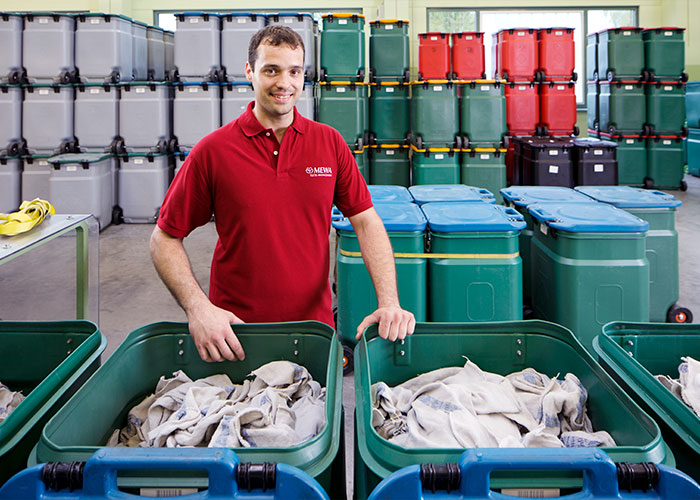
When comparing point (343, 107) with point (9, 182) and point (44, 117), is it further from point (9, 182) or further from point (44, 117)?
point (9, 182)

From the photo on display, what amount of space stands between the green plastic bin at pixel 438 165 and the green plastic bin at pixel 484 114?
0.22 metres

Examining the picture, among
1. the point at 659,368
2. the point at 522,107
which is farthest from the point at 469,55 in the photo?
the point at 659,368

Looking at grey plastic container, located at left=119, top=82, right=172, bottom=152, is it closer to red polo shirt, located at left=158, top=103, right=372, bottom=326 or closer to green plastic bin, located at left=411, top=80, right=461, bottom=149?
green plastic bin, located at left=411, top=80, right=461, bottom=149

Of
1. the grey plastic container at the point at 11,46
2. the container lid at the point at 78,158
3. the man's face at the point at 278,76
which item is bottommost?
the man's face at the point at 278,76

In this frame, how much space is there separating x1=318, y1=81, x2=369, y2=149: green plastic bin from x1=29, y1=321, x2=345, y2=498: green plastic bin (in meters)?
6.35

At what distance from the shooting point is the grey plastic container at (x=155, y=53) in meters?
8.47

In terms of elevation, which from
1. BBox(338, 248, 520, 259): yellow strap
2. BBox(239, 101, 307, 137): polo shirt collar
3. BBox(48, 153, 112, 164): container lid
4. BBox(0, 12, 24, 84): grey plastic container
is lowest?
BBox(338, 248, 520, 259): yellow strap

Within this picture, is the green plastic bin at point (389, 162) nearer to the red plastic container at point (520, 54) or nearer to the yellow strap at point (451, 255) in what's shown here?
the red plastic container at point (520, 54)

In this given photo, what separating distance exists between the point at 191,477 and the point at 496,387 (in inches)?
25.6

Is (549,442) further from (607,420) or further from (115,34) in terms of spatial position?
(115,34)

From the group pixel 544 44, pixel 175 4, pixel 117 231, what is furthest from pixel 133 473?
pixel 175 4

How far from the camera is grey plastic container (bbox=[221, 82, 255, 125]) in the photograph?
7.57 meters

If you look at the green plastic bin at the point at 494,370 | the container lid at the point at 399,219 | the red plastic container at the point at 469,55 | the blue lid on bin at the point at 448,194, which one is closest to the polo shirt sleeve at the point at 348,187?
the green plastic bin at the point at 494,370

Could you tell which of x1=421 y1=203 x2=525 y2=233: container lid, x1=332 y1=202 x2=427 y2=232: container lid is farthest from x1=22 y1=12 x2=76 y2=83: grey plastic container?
x1=421 y1=203 x2=525 y2=233: container lid
